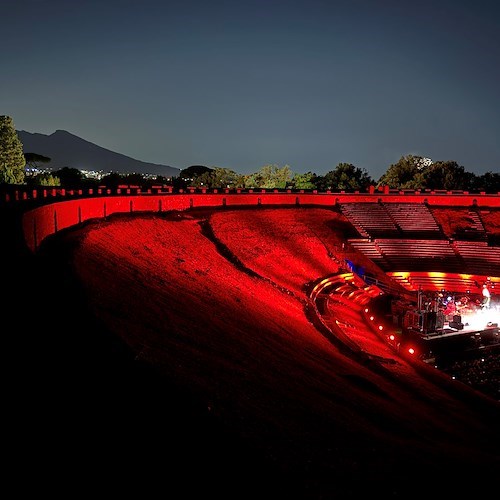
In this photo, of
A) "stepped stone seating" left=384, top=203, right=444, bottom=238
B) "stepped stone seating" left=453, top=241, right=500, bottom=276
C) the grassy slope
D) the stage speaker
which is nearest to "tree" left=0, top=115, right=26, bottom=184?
the grassy slope

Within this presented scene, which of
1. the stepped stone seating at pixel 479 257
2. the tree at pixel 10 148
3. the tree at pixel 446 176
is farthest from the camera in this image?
the tree at pixel 446 176

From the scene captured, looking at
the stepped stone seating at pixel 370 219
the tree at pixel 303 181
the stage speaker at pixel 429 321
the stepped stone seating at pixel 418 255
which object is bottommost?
the stage speaker at pixel 429 321

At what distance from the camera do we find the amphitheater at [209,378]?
5.23 metres

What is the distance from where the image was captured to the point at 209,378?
28.3 ft

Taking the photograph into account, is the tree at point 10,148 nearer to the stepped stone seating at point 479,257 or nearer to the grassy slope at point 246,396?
the grassy slope at point 246,396

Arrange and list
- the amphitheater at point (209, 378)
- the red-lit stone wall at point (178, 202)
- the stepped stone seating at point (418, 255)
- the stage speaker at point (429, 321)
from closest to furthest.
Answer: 1. the amphitheater at point (209, 378)
2. the red-lit stone wall at point (178, 202)
3. the stage speaker at point (429, 321)
4. the stepped stone seating at point (418, 255)

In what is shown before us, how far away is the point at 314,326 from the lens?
1938 centimetres

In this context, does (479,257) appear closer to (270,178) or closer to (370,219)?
(370,219)

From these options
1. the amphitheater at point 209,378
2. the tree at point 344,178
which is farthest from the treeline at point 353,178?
the amphitheater at point 209,378

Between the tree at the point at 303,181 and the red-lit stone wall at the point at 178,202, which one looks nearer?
the red-lit stone wall at the point at 178,202

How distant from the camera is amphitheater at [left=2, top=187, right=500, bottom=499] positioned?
523 cm

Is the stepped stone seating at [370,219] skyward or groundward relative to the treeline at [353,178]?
groundward

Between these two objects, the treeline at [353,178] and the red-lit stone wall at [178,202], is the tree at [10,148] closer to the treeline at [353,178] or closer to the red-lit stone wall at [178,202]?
the treeline at [353,178]

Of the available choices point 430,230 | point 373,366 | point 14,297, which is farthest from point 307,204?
point 14,297
